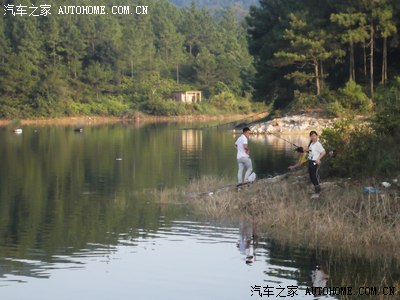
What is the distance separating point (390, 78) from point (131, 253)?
137 feet

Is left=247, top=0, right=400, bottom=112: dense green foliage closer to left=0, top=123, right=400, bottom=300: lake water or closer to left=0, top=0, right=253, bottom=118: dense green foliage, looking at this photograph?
left=0, top=123, right=400, bottom=300: lake water

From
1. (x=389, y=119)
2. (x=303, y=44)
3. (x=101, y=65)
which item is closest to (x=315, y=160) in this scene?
(x=389, y=119)

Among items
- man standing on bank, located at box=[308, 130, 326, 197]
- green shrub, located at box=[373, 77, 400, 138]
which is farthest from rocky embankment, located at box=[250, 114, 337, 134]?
man standing on bank, located at box=[308, 130, 326, 197]

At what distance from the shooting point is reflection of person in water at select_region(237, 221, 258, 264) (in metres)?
15.4

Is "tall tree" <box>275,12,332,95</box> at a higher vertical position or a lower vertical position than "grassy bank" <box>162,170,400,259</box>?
higher

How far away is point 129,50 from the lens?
11331 cm

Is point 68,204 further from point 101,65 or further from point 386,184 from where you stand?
point 101,65

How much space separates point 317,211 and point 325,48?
131ft

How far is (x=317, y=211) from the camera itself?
1727cm

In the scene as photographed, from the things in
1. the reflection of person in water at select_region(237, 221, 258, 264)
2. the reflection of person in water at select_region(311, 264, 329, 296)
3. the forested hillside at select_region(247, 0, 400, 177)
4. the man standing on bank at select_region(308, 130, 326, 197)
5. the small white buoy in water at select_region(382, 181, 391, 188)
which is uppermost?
the forested hillside at select_region(247, 0, 400, 177)

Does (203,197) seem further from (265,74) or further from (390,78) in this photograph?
(265,74)

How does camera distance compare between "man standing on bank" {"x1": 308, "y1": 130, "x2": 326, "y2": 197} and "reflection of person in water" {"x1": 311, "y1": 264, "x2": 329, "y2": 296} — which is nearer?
"reflection of person in water" {"x1": 311, "y1": 264, "x2": 329, "y2": 296}

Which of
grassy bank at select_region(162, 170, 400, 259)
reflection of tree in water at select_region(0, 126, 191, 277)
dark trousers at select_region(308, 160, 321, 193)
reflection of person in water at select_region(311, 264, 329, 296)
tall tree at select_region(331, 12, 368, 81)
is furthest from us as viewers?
tall tree at select_region(331, 12, 368, 81)

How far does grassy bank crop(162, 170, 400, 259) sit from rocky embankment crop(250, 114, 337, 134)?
34321 mm
